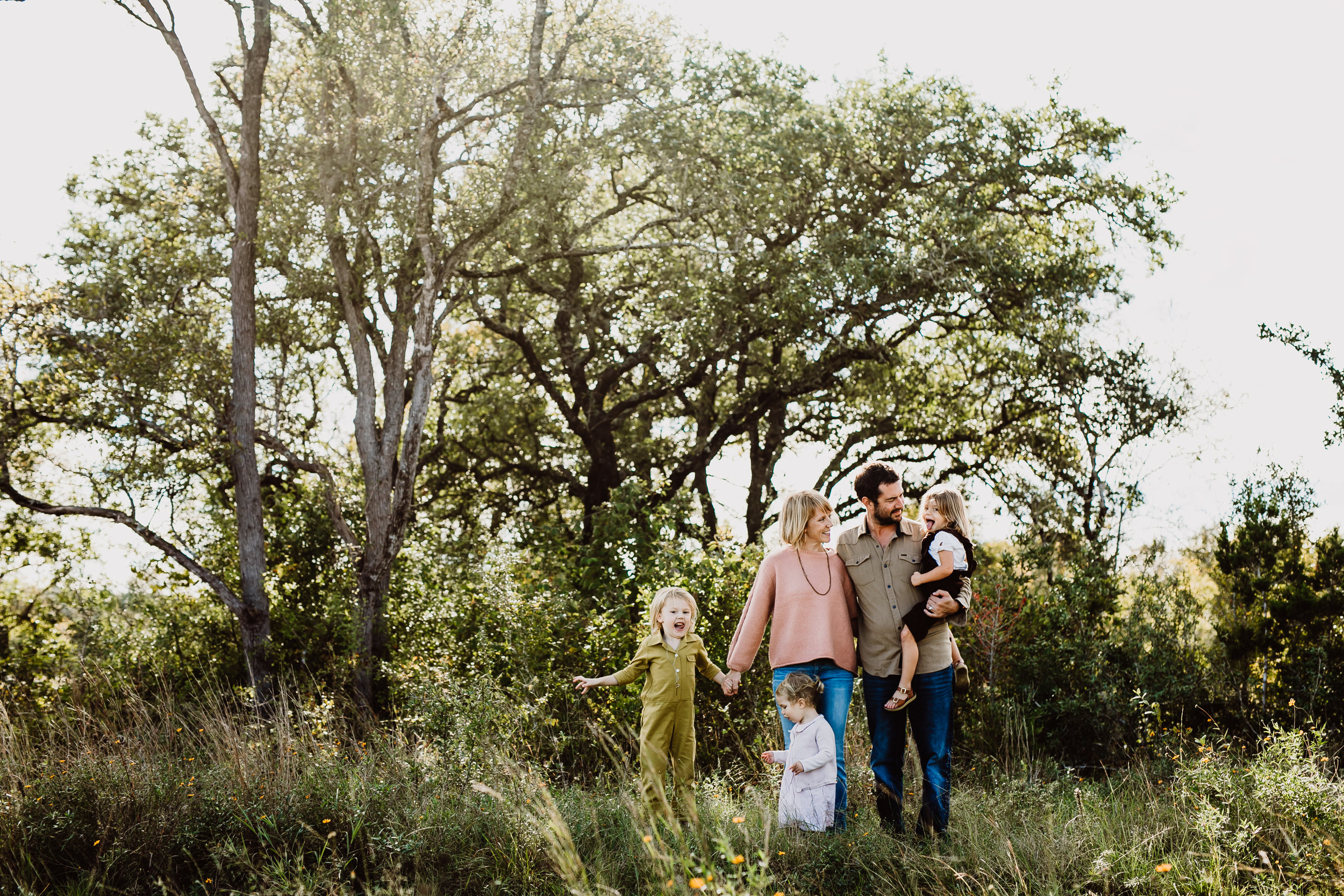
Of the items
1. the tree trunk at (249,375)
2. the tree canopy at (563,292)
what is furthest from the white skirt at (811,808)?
the tree trunk at (249,375)

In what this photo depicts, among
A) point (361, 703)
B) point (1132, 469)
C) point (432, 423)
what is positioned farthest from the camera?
point (432, 423)

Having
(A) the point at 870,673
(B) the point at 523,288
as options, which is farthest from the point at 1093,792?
(B) the point at 523,288

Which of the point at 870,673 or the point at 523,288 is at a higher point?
the point at 523,288

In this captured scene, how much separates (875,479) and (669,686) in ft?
5.02

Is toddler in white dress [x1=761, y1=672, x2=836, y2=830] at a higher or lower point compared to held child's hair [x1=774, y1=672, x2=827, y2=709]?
lower

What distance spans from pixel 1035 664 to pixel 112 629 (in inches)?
385

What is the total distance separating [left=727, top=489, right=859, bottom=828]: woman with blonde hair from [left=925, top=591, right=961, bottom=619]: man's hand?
44cm

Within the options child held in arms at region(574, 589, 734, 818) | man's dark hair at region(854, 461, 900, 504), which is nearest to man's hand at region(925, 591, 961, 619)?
man's dark hair at region(854, 461, 900, 504)

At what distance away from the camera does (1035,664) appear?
23.7 ft

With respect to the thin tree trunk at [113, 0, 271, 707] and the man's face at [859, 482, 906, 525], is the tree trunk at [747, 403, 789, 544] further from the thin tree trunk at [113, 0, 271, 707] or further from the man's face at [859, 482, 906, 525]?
the man's face at [859, 482, 906, 525]

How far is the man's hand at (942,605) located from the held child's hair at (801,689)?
0.62m

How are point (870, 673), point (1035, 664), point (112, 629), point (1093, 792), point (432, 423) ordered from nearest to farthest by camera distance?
point (870, 673)
point (1093, 792)
point (1035, 664)
point (112, 629)
point (432, 423)

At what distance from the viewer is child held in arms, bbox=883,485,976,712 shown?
4.25 meters

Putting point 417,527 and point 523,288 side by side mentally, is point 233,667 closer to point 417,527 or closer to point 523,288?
point 417,527
